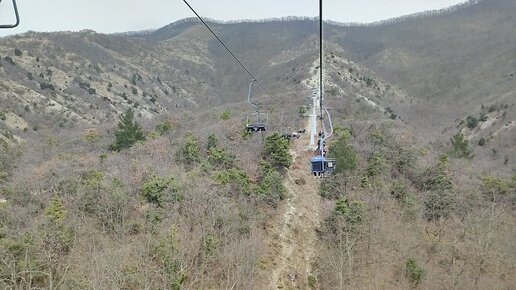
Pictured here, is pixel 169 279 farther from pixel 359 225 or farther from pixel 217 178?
pixel 359 225

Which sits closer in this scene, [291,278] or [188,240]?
[188,240]

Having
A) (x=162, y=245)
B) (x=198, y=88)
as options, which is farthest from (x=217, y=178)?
(x=198, y=88)

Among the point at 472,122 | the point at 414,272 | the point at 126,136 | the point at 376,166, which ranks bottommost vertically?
the point at 472,122

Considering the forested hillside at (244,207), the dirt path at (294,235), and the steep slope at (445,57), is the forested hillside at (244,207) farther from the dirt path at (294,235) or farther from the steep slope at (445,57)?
the steep slope at (445,57)

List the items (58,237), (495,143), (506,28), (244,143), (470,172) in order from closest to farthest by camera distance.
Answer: (58,237)
(244,143)
(470,172)
(495,143)
(506,28)

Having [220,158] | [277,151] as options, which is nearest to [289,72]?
[277,151]

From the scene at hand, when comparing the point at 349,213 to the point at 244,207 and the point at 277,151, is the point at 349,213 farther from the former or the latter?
the point at 277,151

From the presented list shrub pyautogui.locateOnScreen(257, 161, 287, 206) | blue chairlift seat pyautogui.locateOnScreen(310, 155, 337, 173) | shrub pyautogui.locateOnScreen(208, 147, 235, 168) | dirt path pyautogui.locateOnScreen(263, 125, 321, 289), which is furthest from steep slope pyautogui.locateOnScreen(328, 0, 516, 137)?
blue chairlift seat pyautogui.locateOnScreen(310, 155, 337, 173)
